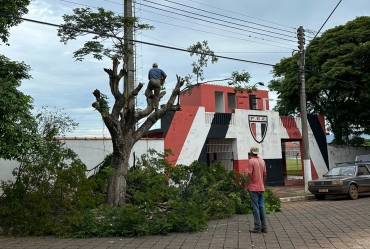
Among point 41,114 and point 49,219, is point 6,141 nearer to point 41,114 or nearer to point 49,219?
point 49,219

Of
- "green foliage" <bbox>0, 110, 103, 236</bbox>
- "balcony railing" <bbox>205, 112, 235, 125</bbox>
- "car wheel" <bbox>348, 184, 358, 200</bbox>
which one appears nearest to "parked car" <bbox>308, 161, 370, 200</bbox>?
"car wheel" <bbox>348, 184, 358, 200</bbox>

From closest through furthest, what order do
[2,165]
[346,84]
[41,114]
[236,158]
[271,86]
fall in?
[41,114], [2,165], [236,158], [346,84], [271,86]

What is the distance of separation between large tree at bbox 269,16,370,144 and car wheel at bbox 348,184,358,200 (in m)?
7.17

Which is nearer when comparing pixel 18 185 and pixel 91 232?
pixel 91 232

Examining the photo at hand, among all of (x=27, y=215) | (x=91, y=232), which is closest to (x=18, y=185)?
(x=27, y=215)

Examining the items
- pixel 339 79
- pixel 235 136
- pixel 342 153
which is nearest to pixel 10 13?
pixel 235 136

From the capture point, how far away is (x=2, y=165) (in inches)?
521

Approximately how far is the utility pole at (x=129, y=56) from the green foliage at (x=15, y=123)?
296 cm

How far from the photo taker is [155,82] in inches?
436

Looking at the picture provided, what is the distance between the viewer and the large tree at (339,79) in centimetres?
2189

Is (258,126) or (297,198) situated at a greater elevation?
(258,126)

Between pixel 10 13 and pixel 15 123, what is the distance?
334cm

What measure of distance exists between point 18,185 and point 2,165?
4.57 m

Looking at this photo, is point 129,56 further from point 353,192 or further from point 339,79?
point 339,79
